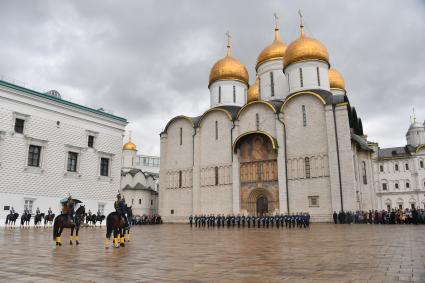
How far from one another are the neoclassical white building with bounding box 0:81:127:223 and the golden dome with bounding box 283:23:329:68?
56.0 ft

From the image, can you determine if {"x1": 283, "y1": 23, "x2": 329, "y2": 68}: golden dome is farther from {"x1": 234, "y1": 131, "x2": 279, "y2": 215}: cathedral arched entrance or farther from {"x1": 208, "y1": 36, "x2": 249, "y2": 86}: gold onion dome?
{"x1": 234, "y1": 131, "x2": 279, "y2": 215}: cathedral arched entrance

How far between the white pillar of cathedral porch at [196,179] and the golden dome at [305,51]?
11714 mm

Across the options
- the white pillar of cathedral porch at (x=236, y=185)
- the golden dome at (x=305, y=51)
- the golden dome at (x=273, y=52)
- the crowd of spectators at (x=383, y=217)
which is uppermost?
the golden dome at (x=273, y=52)

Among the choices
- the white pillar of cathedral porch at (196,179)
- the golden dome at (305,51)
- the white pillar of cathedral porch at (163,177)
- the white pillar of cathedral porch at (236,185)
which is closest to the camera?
the white pillar of cathedral porch at (236,185)

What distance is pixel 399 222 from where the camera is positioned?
2477cm

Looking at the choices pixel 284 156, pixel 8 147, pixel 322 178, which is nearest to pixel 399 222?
pixel 322 178

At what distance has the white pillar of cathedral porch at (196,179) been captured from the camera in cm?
3347

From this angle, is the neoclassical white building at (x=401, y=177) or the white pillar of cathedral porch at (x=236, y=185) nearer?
the white pillar of cathedral porch at (x=236, y=185)

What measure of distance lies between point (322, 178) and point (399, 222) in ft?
20.3

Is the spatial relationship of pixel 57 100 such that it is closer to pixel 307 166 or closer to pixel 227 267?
pixel 307 166

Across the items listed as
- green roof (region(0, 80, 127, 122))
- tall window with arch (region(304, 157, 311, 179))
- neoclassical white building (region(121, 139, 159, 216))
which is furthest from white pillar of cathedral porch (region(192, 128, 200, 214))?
neoclassical white building (region(121, 139, 159, 216))

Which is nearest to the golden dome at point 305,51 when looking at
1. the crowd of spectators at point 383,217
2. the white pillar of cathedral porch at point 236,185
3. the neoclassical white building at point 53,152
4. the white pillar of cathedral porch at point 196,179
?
the white pillar of cathedral porch at point 236,185

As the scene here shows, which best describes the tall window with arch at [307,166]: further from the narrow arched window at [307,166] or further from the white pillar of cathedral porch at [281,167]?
the white pillar of cathedral porch at [281,167]

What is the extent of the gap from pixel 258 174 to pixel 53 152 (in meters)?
16.9
